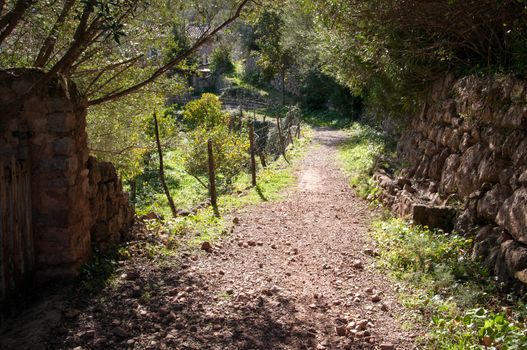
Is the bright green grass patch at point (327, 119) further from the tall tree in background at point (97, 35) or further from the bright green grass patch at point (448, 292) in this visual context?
the bright green grass patch at point (448, 292)

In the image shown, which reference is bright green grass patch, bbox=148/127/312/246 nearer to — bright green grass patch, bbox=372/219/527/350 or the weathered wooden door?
the weathered wooden door

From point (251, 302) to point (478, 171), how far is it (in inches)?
159

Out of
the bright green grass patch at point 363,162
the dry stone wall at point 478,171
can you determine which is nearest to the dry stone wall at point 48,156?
the dry stone wall at point 478,171

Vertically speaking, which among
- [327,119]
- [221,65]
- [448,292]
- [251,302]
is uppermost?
[221,65]

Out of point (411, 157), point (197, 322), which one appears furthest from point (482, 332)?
point (411, 157)

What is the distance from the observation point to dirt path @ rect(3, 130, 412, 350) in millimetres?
4391

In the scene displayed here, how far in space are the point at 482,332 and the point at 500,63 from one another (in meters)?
4.65

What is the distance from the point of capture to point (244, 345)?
435cm

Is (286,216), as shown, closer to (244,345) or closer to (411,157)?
(411,157)

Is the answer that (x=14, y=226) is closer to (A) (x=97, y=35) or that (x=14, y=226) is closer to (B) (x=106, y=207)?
(B) (x=106, y=207)

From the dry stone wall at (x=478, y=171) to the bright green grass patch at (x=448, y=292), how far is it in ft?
0.94

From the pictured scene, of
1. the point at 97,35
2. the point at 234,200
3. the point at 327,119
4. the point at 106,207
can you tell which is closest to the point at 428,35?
the point at 234,200

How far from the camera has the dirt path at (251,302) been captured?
439 cm

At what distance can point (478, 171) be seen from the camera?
22.1 feet
